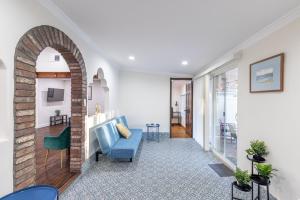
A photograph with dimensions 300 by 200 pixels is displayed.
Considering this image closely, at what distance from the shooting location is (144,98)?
6680 mm

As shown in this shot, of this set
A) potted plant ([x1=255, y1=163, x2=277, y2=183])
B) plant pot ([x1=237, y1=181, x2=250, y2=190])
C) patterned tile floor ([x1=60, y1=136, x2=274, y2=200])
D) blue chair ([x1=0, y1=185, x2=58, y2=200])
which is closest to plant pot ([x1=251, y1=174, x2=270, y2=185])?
potted plant ([x1=255, y1=163, x2=277, y2=183])

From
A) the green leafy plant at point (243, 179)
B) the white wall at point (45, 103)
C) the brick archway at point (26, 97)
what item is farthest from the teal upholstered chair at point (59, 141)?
the white wall at point (45, 103)

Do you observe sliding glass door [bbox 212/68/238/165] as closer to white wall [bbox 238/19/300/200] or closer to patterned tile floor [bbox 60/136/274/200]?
patterned tile floor [bbox 60/136/274/200]

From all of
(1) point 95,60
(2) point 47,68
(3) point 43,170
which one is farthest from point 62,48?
(2) point 47,68

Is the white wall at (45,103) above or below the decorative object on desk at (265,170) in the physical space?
above

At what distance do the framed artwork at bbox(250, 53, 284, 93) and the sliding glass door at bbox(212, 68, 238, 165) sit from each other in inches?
38.9

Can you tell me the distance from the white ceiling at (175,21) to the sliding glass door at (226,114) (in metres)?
0.81

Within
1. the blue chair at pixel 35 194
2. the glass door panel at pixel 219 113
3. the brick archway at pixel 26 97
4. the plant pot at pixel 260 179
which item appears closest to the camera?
the blue chair at pixel 35 194

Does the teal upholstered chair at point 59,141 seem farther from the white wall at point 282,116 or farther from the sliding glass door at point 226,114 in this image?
the sliding glass door at point 226,114

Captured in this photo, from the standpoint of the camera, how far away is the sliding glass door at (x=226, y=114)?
3922 millimetres

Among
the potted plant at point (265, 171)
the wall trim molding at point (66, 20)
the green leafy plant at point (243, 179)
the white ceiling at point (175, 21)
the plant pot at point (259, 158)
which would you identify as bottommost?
the green leafy plant at point (243, 179)

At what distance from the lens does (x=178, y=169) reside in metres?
3.62

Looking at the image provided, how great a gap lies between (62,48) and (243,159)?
3434 millimetres

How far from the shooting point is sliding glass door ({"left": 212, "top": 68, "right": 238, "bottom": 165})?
3922mm
